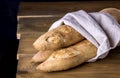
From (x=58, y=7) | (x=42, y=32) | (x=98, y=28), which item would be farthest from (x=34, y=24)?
(x=98, y=28)

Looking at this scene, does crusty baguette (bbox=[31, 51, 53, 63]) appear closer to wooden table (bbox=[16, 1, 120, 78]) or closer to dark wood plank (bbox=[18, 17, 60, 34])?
wooden table (bbox=[16, 1, 120, 78])

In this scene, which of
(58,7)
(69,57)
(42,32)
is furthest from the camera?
(58,7)

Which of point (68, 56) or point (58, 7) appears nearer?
point (68, 56)

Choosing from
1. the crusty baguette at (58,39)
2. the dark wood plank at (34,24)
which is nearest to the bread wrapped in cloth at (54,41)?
the crusty baguette at (58,39)

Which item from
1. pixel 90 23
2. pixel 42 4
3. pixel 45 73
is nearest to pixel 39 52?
pixel 45 73

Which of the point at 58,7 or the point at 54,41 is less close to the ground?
the point at 54,41

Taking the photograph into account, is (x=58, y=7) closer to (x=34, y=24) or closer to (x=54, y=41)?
(x=34, y=24)

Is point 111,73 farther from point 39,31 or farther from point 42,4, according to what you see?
point 42,4
